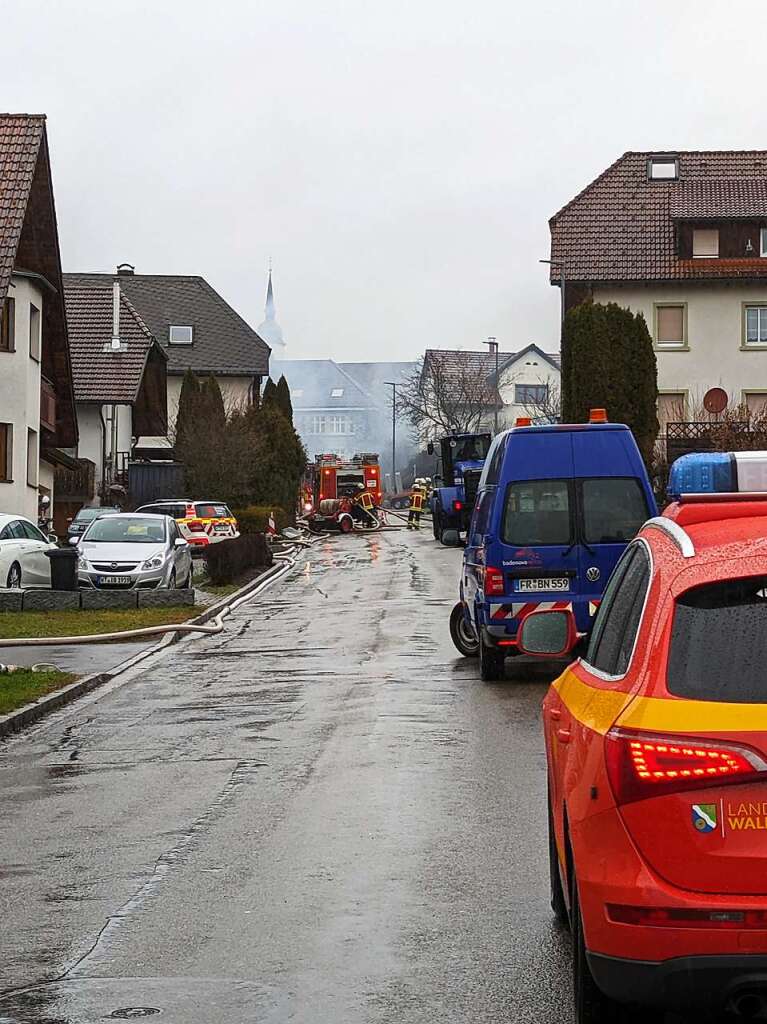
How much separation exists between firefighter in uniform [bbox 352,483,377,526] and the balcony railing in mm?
19643

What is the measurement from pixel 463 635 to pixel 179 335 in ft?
216

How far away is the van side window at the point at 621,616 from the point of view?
5.00 metres

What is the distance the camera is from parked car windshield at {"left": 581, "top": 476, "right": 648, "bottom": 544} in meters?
16.7

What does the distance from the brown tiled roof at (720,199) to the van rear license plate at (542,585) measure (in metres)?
44.4

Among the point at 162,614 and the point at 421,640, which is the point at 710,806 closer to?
the point at 421,640

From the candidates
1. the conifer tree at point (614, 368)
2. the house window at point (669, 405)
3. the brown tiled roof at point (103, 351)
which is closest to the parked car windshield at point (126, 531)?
the conifer tree at point (614, 368)

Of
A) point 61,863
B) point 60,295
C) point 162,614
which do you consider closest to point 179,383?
point 60,295

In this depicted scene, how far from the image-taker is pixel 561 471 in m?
16.7

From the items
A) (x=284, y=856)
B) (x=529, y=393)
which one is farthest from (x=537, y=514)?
(x=529, y=393)

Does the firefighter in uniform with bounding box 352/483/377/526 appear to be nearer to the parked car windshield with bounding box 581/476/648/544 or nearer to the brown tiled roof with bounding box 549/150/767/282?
the brown tiled roof with bounding box 549/150/767/282

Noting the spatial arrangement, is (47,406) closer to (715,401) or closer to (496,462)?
(715,401)

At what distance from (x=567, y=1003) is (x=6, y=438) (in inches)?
1380

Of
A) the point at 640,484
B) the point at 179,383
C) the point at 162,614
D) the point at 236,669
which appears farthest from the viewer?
the point at 179,383

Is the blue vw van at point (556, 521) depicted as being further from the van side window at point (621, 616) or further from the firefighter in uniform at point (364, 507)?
the firefighter in uniform at point (364, 507)
